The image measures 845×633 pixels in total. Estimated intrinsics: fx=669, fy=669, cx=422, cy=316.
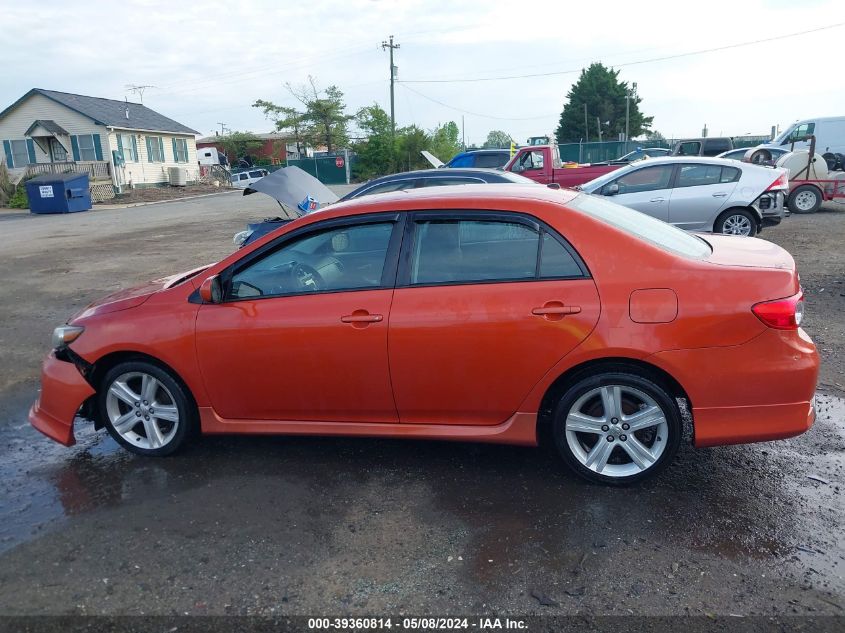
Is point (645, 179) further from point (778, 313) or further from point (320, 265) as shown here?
point (320, 265)

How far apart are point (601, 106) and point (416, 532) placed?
7254 cm

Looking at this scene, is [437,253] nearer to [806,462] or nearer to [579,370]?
[579,370]

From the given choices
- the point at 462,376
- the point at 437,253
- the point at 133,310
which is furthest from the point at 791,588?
the point at 133,310

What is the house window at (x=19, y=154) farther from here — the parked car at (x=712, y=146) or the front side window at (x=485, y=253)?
the front side window at (x=485, y=253)

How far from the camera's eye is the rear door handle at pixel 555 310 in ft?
11.4

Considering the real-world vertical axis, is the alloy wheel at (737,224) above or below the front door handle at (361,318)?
below

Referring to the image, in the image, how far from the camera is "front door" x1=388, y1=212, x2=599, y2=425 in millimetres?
3520

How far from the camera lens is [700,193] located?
11.2 m

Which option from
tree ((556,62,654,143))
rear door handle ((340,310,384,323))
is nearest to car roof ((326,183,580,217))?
rear door handle ((340,310,384,323))

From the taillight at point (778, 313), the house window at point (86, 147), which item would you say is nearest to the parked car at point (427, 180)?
the taillight at point (778, 313)

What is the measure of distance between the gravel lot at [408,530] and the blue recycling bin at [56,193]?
2718cm

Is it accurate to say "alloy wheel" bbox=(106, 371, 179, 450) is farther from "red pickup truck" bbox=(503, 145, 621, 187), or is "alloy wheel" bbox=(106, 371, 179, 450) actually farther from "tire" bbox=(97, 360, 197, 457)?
"red pickup truck" bbox=(503, 145, 621, 187)

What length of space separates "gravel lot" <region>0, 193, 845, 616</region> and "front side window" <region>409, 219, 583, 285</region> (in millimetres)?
1187

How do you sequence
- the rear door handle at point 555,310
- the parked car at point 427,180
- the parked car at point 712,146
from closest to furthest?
1. the rear door handle at point 555,310
2. the parked car at point 427,180
3. the parked car at point 712,146
